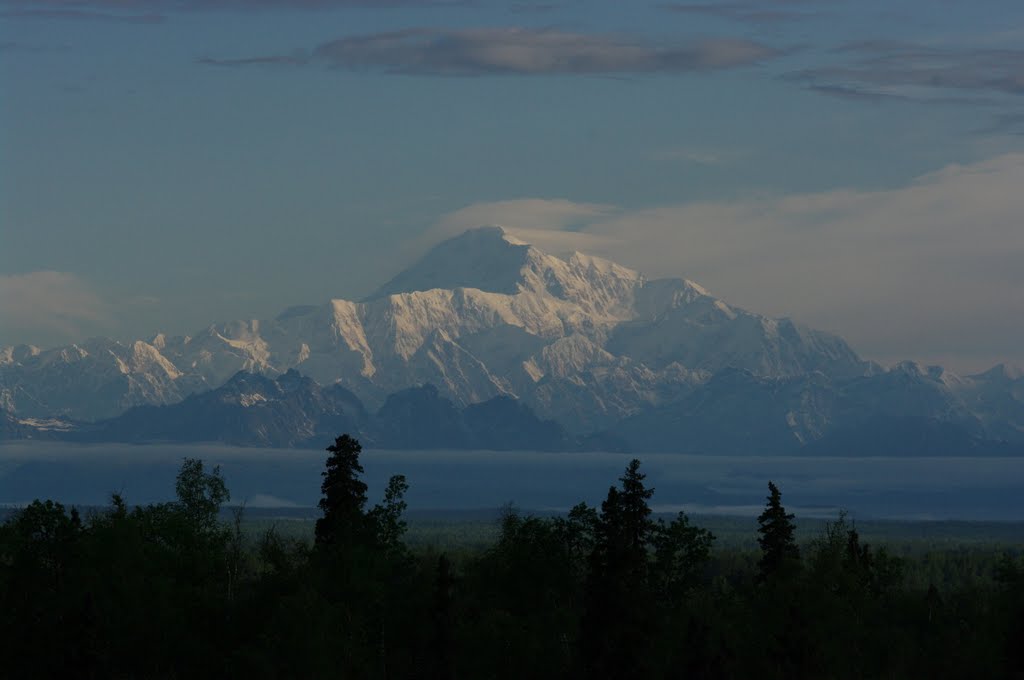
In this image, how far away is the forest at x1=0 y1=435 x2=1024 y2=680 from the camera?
100m

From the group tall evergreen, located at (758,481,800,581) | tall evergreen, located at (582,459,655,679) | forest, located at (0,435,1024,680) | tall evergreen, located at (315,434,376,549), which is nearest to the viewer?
tall evergreen, located at (582,459,655,679)

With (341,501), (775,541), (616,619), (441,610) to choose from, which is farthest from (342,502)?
(775,541)

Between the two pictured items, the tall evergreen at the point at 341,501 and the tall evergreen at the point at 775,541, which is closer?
the tall evergreen at the point at 341,501

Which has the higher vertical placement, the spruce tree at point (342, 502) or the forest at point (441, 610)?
the spruce tree at point (342, 502)

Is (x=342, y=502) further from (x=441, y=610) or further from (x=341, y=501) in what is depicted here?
(x=441, y=610)

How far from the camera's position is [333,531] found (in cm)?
11919

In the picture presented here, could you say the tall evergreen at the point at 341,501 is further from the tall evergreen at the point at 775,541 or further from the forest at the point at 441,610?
the tall evergreen at the point at 775,541

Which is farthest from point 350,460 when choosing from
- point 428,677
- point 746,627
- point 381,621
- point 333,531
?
point 746,627

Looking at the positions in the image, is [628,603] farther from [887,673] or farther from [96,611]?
[96,611]

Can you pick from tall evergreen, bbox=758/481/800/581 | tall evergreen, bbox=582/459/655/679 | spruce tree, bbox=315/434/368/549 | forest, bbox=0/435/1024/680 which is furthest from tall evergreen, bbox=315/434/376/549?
tall evergreen, bbox=758/481/800/581

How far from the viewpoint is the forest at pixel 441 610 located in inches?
3947

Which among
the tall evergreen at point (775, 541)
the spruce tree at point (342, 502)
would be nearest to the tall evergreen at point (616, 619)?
the tall evergreen at point (775, 541)

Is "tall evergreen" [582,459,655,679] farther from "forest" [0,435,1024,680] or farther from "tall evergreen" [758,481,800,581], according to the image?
"tall evergreen" [758,481,800,581]

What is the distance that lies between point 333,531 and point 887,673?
40.2 m
